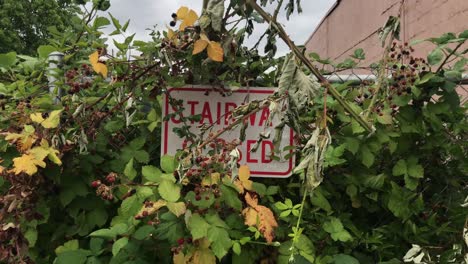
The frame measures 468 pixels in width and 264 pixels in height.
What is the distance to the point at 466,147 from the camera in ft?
6.06

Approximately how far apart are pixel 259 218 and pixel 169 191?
11.5 inches

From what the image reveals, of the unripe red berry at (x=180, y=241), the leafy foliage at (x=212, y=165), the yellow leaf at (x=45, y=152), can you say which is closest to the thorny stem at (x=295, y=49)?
the leafy foliage at (x=212, y=165)

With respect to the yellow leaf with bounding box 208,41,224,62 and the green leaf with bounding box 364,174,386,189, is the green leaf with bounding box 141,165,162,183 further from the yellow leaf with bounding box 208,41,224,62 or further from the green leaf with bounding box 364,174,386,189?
the green leaf with bounding box 364,174,386,189

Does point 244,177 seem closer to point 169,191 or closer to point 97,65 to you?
point 169,191

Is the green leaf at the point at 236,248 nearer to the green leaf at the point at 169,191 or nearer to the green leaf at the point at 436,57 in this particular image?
the green leaf at the point at 169,191

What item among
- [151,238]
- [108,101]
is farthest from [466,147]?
[108,101]

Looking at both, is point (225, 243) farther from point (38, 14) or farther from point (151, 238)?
point (38, 14)

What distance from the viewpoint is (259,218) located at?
1.51 meters

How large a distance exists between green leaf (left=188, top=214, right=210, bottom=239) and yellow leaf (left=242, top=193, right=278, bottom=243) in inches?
5.2

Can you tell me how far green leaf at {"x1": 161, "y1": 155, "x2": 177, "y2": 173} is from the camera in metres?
1.56

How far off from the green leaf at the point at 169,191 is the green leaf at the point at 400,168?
80 cm

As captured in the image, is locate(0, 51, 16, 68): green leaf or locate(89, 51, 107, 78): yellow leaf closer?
locate(89, 51, 107, 78): yellow leaf

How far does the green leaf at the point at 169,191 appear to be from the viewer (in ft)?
4.70

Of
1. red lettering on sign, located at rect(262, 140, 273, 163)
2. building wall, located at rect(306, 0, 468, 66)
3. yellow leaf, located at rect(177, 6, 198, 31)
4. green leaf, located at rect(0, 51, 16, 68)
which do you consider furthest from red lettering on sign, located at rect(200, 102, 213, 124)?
building wall, located at rect(306, 0, 468, 66)
